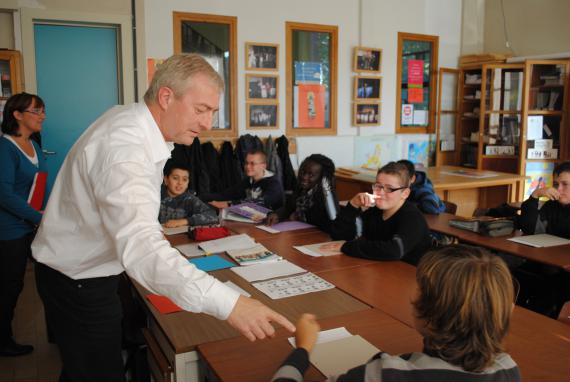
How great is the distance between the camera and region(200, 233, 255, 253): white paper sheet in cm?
278

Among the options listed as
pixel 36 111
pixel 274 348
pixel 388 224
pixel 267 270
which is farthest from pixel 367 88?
pixel 274 348

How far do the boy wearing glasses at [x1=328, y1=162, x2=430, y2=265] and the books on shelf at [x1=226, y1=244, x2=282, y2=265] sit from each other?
34cm

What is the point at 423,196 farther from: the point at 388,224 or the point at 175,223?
the point at 175,223

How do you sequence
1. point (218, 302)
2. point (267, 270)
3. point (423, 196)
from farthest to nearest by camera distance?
point (423, 196) < point (267, 270) < point (218, 302)

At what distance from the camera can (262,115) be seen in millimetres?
6105

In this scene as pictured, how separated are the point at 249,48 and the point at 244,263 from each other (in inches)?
156

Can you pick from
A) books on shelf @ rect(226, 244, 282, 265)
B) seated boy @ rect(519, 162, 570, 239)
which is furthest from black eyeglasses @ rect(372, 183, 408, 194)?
seated boy @ rect(519, 162, 570, 239)

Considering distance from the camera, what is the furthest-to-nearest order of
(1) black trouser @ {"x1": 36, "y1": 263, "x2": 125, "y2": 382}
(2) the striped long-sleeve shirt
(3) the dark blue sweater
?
(3) the dark blue sweater
(1) black trouser @ {"x1": 36, "y1": 263, "x2": 125, "y2": 382}
(2) the striped long-sleeve shirt

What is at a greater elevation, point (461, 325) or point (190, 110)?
point (190, 110)

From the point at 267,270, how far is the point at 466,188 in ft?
13.7

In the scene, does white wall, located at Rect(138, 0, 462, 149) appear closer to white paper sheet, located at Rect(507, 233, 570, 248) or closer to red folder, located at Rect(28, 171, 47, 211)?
red folder, located at Rect(28, 171, 47, 211)

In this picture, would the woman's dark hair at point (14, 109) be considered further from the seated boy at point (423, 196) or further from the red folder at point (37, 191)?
the seated boy at point (423, 196)

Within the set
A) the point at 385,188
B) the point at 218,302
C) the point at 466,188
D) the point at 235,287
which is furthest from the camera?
the point at 466,188

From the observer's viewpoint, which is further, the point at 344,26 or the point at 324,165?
the point at 344,26
